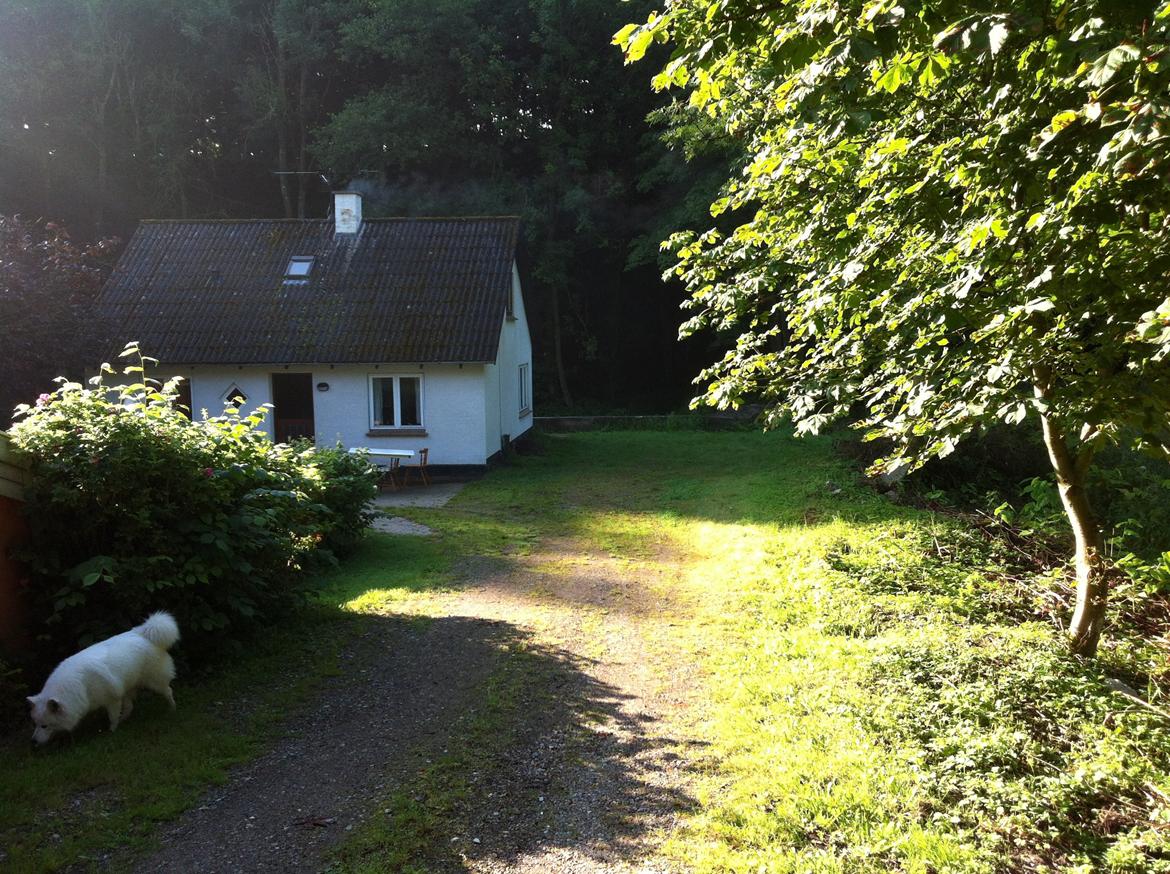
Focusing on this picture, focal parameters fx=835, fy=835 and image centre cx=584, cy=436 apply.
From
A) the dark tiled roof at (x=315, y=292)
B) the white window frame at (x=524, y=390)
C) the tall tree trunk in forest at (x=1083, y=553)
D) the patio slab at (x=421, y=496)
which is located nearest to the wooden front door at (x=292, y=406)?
the dark tiled roof at (x=315, y=292)

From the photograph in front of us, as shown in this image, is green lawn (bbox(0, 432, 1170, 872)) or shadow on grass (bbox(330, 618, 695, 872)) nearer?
green lawn (bbox(0, 432, 1170, 872))

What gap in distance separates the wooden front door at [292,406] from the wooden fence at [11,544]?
13492mm

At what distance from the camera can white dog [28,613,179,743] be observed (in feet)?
16.8

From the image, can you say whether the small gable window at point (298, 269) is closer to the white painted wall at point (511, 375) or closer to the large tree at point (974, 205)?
the white painted wall at point (511, 375)

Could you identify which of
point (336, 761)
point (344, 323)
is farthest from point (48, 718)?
point (344, 323)

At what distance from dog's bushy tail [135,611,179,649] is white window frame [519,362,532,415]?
17.9m

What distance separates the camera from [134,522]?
614cm

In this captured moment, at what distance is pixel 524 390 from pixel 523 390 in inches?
8.0

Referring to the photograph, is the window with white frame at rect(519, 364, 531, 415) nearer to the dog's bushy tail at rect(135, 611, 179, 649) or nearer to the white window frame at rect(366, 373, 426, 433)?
the white window frame at rect(366, 373, 426, 433)

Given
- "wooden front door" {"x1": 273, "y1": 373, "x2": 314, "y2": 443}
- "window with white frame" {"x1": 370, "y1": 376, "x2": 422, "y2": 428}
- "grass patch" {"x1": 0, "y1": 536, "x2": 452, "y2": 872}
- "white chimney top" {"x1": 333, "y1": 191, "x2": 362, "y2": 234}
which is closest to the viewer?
"grass patch" {"x1": 0, "y1": 536, "x2": 452, "y2": 872}

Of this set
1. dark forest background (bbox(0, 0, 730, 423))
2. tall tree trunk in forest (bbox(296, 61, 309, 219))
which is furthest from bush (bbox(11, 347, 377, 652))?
tall tree trunk in forest (bbox(296, 61, 309, 219))

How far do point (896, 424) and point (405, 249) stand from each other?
1863cm

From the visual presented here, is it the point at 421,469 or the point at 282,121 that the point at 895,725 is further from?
the point at 282,121

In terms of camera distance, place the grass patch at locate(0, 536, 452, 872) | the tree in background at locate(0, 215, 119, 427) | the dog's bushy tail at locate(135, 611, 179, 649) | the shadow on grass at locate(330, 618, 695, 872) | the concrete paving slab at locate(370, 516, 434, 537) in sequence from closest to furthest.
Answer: the shadow on grass at locate(330, 618, 695, 872), the grass patch at locate(0, 536, 452, 872), the dog's bushy tail at locate(135, 611, 179, 649), the concrete paving slab at locate(370, 516, 434, 537), the tree in background at locate(0, 215, 119, 427)
